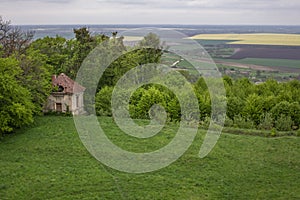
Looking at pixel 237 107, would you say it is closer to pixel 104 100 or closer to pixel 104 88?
pixel 104 100

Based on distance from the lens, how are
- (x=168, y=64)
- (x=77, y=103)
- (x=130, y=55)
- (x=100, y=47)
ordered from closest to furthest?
(x=77, y=103)
(x=100, y=47)
(x=130, y=55)
(x=168, y=64)

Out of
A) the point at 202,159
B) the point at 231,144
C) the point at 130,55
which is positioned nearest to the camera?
the point at 202,159

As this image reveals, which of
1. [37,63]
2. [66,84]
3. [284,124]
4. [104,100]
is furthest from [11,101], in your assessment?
[284,124]

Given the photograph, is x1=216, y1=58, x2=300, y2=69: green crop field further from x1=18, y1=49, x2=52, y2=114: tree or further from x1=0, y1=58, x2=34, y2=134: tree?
x1=0, y1=58, x2=34, y2=134: tree

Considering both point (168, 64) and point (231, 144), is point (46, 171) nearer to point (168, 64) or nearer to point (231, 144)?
point (231, 144)

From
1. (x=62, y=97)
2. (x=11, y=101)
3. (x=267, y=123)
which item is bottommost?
(x=267, y=123)

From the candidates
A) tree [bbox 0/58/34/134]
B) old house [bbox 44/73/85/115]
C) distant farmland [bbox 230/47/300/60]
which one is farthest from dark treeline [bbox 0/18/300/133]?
distant farmland [bbox 230/47/300/60]

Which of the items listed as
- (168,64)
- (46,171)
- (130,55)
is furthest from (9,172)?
(168,64)
